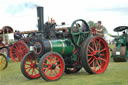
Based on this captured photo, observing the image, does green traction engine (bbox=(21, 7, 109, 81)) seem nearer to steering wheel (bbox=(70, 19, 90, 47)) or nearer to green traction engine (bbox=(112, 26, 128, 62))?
steering wheel (bbox=(70, 19, 90, 47))

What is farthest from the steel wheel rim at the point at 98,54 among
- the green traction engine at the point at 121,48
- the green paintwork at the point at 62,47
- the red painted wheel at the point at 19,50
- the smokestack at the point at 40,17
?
the red painted wheel at the point at 19,50

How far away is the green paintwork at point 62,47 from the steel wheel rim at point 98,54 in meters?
0.50

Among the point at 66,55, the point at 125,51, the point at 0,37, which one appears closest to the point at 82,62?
the point at 66,55

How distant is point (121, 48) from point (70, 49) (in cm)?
385

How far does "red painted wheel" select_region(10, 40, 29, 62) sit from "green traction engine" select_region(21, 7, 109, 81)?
18.9 feet

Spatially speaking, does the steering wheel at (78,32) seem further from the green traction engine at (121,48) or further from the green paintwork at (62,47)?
the green traction engine at (121,48)

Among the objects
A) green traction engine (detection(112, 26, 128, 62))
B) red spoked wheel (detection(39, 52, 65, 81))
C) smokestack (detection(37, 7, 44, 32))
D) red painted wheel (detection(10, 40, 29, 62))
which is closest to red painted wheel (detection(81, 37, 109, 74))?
red spoked wheel (detection(39, 52, 65, 81))

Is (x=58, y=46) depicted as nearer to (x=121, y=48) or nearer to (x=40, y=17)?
(x=40, y=17)

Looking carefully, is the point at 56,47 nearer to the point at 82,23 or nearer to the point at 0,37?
the point at 82,23

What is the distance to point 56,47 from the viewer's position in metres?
5.59

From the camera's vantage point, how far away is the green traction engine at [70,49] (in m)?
5.51

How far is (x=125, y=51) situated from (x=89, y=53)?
10.7 feet

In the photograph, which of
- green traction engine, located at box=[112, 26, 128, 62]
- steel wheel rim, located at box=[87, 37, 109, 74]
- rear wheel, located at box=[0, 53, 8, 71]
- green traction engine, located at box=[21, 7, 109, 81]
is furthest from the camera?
green traction engine, located at box=[112, 26, 128, 62]

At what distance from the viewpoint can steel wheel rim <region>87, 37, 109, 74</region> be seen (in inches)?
235
